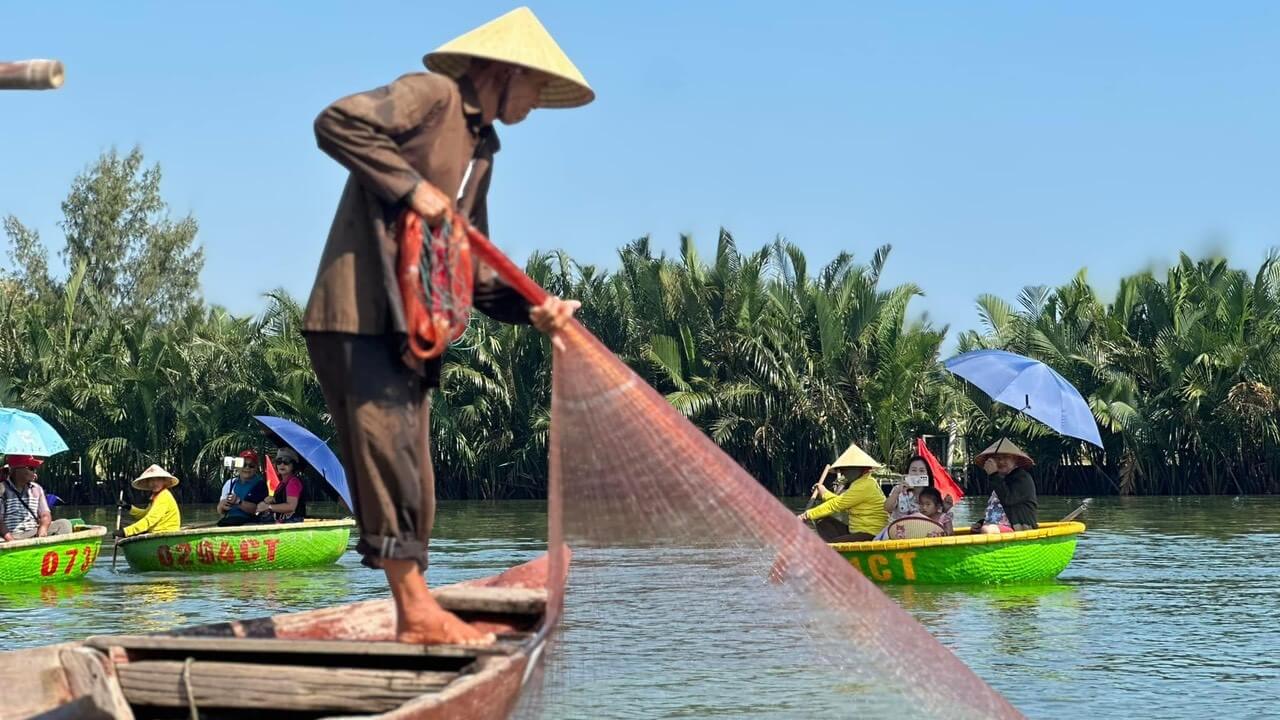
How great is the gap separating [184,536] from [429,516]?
40.1ft

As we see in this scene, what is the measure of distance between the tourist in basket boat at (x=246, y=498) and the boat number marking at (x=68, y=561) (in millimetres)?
1660

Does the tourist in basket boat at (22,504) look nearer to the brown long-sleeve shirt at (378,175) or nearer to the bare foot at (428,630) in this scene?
the bare foot at (428,630)

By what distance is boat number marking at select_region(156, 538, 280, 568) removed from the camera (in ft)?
53.5

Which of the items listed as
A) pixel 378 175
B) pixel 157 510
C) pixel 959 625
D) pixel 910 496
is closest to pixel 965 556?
pixel 910 496

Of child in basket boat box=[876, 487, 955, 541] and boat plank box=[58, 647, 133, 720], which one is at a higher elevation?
child in basket boat box=[876, 487, 955, 541]

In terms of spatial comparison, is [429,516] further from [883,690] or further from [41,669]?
[883,690]

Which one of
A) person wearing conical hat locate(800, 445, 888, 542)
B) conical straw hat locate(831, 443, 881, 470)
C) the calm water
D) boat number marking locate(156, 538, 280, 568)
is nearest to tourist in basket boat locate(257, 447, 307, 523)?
boat number marking locate(156, 538, 280, 568)

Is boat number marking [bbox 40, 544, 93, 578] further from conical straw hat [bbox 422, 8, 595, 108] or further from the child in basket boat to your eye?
conical straw hat [bbox 422, 8, 595, 108]

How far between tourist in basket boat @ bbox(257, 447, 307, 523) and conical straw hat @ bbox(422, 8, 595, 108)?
12493mm

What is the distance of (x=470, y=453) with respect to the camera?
3130cm

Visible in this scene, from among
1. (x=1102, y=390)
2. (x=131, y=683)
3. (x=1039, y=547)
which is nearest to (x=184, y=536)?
(x=1039, y=547)

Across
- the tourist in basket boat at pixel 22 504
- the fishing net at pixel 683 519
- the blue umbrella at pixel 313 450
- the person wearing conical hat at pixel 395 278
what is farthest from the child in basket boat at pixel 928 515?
the person wearing conical hat at pixel 395 278

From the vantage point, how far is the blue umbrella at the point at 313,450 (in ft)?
54.2

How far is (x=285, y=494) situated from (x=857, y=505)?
6.03 meters
